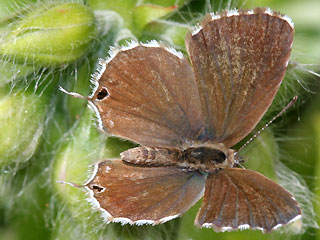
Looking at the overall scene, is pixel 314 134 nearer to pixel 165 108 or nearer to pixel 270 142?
pixel 270 142

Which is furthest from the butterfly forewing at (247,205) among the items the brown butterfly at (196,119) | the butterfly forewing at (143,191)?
the butterfly forewing at (143,191)

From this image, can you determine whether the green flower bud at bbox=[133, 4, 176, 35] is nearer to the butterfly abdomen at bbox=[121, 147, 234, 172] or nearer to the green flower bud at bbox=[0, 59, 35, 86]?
the green flower bud at bbox=[0, 59, 35, 86]

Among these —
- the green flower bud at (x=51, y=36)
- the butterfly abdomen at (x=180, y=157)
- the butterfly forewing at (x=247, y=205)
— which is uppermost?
the green flower bud at (x=51, y=36)

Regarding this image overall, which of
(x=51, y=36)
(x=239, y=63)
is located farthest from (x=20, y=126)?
(x=239, y=63)

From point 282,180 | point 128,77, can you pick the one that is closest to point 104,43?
point 128,77

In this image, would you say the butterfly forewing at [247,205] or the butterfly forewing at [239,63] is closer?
the butterfly forewing at [247,205]

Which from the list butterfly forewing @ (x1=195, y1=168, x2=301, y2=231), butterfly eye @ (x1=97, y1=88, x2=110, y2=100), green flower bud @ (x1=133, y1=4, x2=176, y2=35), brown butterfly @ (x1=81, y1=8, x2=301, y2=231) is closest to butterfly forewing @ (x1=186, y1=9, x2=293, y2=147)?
brown butterfly @ (x1=81, y1=8, x2=301, y2=231)

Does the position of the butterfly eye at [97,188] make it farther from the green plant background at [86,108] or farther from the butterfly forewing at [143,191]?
the green plant background at [86,108]
